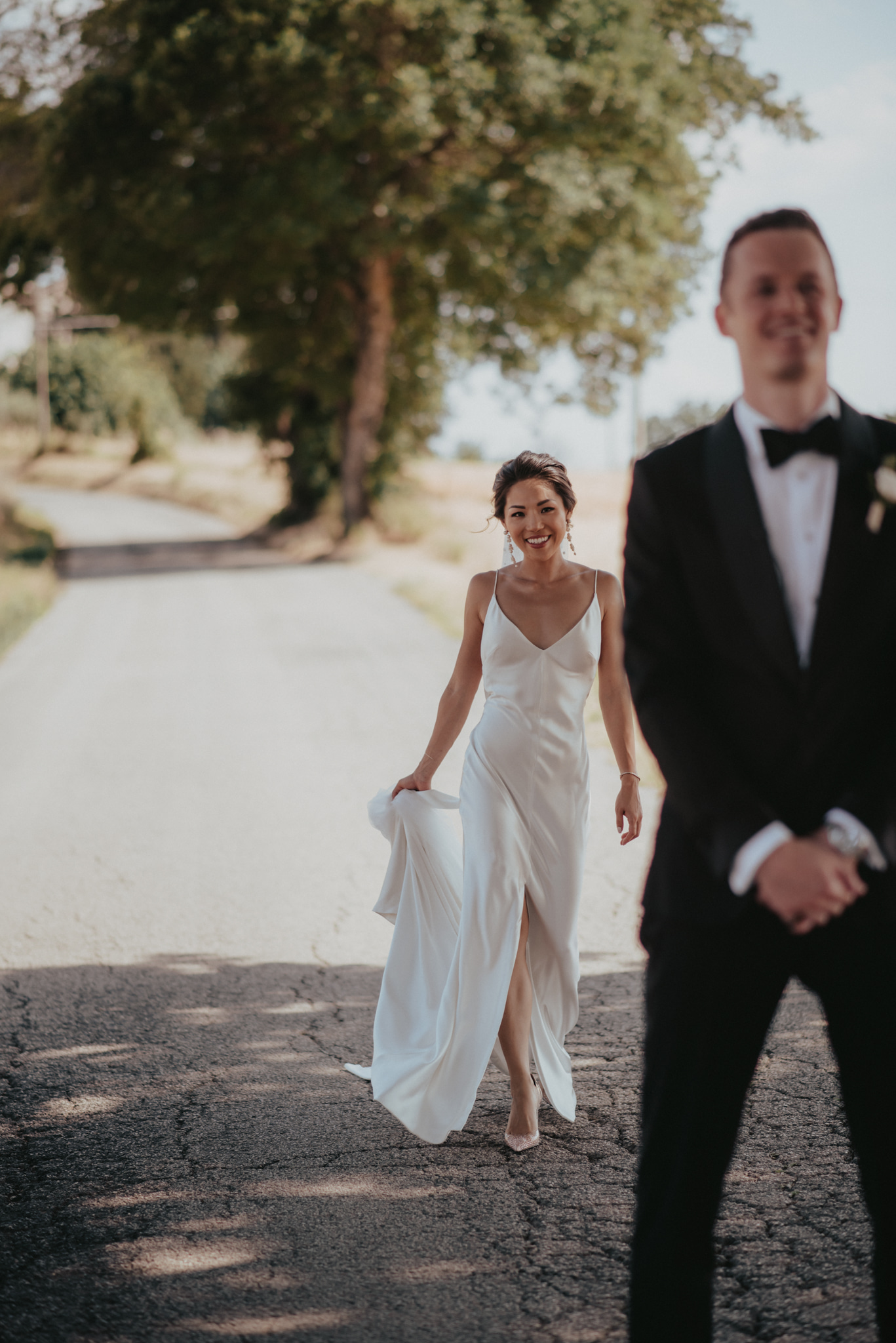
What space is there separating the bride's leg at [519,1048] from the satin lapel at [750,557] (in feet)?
Answer: 6.02

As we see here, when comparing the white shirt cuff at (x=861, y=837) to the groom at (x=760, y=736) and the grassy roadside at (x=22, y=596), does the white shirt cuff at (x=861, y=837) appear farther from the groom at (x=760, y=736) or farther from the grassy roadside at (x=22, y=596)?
the grassy roadside at (x=22, y=596)

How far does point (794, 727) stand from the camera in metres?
2.11

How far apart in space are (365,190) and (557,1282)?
24.2 m

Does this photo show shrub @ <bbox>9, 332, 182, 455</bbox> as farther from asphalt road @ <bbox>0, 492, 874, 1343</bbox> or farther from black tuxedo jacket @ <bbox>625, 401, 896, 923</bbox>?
black tuxedo jacket @ <bbox>625, 401, 896, 923</bbox>

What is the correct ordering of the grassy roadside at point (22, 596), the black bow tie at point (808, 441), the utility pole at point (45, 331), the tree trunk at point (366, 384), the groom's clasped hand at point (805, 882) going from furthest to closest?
the utility pole at point (45, 331)
the tree trunk at point (366, 384)
the grassy roadside at point (22, 596)
the black bow tie at point (808, 441)
the groom's clasped hand at point (805, 882)

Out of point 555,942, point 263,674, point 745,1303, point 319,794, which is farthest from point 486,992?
point 263,674

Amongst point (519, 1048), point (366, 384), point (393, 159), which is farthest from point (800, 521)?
point (366, 384)

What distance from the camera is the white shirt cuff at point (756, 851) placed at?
202cm

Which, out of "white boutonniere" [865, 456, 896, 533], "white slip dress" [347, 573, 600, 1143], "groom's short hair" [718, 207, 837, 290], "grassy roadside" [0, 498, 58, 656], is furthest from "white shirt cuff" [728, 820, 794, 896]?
"grassy roadside" [0, 498, 58, 656]

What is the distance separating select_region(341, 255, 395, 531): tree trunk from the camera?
27906 mm

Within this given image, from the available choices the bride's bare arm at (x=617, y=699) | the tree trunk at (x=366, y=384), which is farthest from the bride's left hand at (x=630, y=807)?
the tree trunk at (x=366, y=384)

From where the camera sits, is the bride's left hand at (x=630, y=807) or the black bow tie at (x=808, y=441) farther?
the bride's left hand at (x=630, y=807)

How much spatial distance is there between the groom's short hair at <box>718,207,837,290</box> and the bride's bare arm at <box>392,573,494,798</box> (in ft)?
5.88

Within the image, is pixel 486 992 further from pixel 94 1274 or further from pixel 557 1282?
pixel 94 1274
